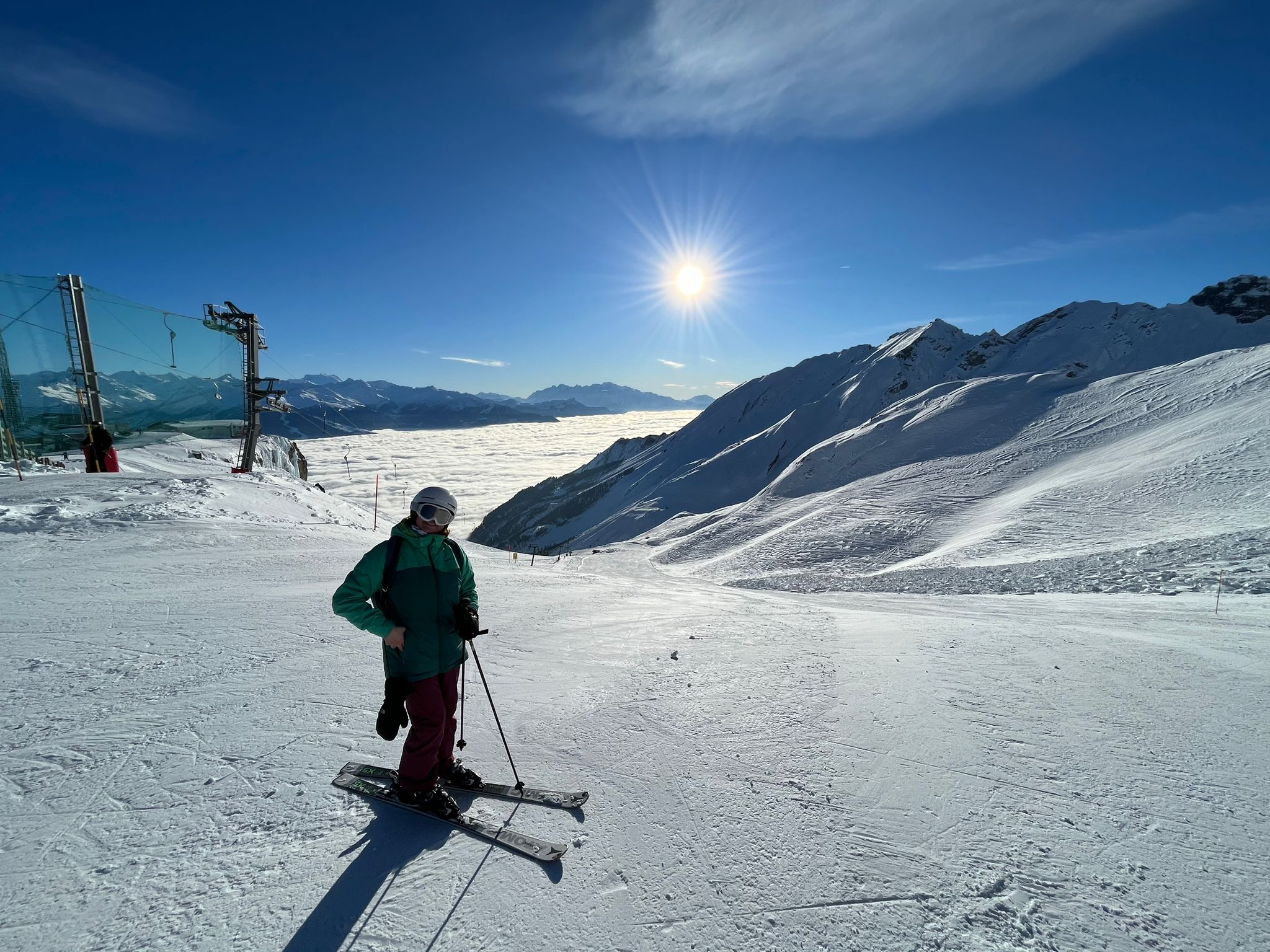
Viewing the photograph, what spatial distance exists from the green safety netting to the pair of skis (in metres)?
20.9

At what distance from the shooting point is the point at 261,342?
25.1m

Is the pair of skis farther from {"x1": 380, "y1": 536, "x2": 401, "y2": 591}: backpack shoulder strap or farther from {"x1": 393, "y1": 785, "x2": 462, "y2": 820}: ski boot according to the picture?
{"x1": 380, "y1": 536, "x2": 401, "y2": 591}: backpack shoulder strap

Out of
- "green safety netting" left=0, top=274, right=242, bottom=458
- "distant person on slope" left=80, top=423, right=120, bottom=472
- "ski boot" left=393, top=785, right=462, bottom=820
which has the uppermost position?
"green safety netting" left=0, top=274, right=242, bottom=458

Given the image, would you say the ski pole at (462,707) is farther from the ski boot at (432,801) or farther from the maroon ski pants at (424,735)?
the ski boot at (432,801)

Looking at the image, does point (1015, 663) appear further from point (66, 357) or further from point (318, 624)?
point (66, 357)

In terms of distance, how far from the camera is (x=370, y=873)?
10.3ft

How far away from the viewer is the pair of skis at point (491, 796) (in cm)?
336

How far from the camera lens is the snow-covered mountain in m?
16.1

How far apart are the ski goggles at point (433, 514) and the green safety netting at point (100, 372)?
2134 cm

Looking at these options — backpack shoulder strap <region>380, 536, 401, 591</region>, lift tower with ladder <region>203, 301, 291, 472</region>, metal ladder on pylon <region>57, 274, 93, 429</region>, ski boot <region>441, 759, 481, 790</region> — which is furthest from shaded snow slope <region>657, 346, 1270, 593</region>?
metal ladder on pylon <region>57, 274, 93, 429</region>

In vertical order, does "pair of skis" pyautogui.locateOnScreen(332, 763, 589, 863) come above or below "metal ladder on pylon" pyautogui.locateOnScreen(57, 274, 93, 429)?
below

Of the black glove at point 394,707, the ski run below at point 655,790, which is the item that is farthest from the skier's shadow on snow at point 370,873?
the black glove at point 394,707

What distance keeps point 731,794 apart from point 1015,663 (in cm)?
460

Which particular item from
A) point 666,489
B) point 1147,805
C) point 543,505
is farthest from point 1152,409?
point 543,505
